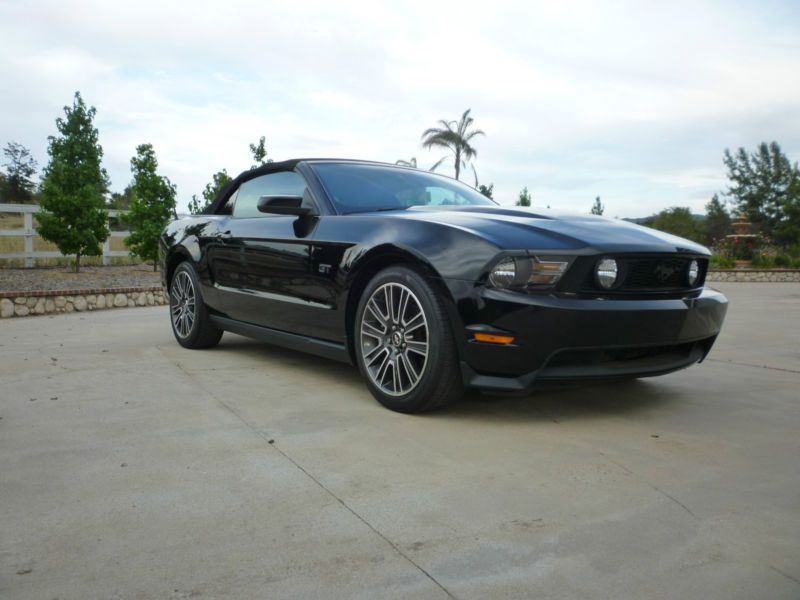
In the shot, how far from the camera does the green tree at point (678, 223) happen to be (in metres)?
43.9

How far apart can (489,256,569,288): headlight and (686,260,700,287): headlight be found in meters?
0.85

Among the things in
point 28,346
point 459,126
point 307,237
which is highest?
point 459,126

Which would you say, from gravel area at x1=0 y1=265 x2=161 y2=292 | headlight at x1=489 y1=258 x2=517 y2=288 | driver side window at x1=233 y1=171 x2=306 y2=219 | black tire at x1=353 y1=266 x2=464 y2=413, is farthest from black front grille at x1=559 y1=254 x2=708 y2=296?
gravel area at x1=0 y1=265 x2=161 y2=292

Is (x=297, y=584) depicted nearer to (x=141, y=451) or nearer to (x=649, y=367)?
(x=141, y=451)

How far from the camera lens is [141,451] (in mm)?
2908

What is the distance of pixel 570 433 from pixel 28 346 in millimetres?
4695

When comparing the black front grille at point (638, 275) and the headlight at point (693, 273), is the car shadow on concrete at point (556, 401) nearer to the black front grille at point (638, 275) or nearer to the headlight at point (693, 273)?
the black front grille at point (638, 275)

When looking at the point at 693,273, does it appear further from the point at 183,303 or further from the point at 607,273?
the point at 183,303

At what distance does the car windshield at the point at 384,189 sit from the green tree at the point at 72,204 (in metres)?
10.4

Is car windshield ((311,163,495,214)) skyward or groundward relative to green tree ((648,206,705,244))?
groundward

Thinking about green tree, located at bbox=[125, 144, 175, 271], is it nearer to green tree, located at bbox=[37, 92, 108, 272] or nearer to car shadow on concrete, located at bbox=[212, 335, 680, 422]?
green tree, located at bbox=[37, 92, 108, 272]

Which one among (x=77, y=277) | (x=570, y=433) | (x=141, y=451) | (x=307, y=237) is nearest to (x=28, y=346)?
(x=307, y=237)

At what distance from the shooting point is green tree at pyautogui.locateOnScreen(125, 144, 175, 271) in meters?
14.3

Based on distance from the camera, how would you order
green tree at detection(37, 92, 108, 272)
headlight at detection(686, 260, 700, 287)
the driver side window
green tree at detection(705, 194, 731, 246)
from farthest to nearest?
green tree at detection(705, 194, 731, 246), green tree at detection(37, 92, 108, 272), the driver side window, headlight at detection(686, 260, 700, 287)
